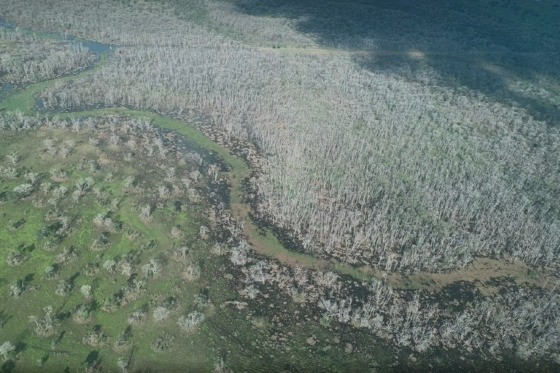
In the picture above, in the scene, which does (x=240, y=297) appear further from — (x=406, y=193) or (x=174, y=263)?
(x=406, y=193)

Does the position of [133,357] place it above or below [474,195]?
below

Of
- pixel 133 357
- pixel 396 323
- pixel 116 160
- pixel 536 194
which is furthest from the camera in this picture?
pixel 536 194

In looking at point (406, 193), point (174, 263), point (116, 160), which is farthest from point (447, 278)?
point (116, 160)

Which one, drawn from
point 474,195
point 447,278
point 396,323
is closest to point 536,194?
point 474,195

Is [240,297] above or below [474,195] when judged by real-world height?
below

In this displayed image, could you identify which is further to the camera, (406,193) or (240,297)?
(406,193)

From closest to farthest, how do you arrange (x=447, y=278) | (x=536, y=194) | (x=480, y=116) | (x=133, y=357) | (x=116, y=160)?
(x=133, y=357)
(x=447, y=278)
(x=116, y=160)
(x=536, y=194)
(x=480, y=116)

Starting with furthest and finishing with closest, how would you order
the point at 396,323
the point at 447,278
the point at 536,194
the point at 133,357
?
the point at 536,194, the point at 447,278, the point at 396,323, the point at 133,357

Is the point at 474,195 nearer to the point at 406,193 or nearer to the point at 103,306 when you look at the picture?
the point at 406,193

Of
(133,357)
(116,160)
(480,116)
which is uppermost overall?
(480,116)
